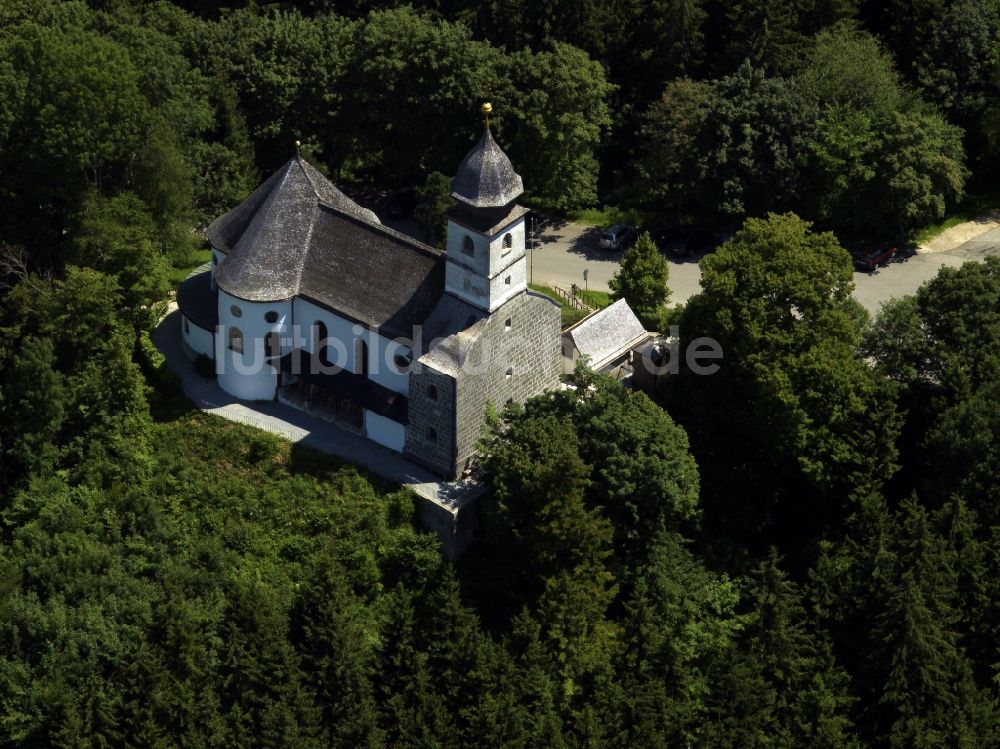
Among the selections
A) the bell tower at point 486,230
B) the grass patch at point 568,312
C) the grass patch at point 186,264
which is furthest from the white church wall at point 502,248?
the grass patch at point 186,264

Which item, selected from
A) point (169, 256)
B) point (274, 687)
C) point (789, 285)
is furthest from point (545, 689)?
point (169, 256)

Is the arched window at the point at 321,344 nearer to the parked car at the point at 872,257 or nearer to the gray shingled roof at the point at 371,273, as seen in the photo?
the gray shingled roof at the point at 371,273

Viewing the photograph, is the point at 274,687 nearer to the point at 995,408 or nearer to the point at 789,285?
the point at 789,285

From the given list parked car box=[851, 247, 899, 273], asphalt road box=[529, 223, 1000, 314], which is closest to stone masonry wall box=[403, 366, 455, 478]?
asphalt road box=[529, 223, 1000, 314]

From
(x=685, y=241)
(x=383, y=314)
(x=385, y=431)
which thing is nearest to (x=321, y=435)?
(x=385, y=431)

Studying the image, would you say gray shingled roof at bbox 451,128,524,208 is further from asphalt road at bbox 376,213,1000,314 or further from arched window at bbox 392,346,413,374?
asphalt road at bbox 376,213,1000,314
